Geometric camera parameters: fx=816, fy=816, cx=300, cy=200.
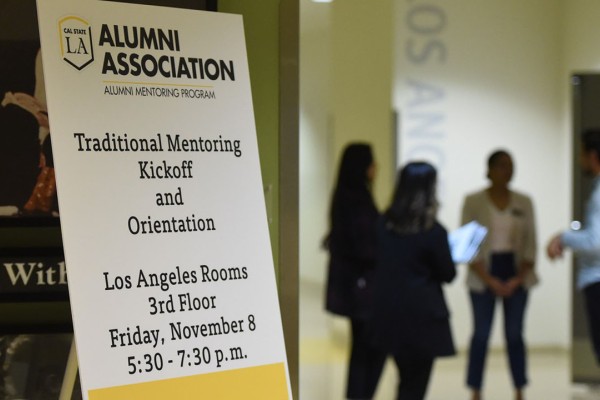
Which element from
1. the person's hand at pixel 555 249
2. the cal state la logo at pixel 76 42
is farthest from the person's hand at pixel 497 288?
the cal state la logo at pixel 76 42

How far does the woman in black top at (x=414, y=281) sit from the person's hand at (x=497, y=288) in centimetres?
81

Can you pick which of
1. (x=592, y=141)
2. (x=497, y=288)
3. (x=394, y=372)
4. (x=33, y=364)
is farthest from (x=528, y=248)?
(x=33, y=364)

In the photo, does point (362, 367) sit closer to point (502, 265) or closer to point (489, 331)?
point (489, 331)

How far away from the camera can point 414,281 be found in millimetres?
4074

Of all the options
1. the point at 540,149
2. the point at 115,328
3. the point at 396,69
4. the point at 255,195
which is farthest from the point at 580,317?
the point at 115,328

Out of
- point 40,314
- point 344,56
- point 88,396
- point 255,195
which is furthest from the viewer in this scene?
point 344,56

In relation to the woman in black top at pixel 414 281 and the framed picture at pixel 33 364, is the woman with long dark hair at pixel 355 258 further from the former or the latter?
the framed picture at pixel 33 364

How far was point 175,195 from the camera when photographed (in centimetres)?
223

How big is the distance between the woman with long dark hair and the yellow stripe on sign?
88.8 inches

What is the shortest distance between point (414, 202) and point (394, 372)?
2.26 meters

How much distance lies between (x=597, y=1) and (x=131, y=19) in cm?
470

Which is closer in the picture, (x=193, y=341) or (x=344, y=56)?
(x=193, y=341)

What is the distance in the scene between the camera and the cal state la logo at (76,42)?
7.04 feet

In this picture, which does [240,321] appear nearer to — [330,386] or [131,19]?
[131,19]
